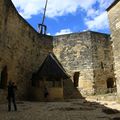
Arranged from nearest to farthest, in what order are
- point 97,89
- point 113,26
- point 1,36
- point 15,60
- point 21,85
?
point 1,36 < point 113,26 < point 15,60 < point 21,85 < point 97,89

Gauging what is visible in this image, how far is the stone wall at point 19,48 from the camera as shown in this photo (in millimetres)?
13766

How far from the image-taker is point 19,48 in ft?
54.6

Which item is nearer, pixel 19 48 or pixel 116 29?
pixel 116 29

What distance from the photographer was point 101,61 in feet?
70.5

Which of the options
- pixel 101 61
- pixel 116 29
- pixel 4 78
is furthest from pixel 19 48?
pixel 101 61

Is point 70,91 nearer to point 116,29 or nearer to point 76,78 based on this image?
point 76,78

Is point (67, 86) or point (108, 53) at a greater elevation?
point (108, 53)

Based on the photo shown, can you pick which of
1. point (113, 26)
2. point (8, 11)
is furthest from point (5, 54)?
point (113, 26)

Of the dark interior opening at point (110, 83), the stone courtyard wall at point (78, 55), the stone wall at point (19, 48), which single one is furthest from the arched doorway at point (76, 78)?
the stone wall at point (19, 48)

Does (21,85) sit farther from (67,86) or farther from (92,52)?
(92,52)

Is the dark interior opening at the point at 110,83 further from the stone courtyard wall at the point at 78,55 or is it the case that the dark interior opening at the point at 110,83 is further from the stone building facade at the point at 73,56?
the stone courtyard wall at the point at 78,55

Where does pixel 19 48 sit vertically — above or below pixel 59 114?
above

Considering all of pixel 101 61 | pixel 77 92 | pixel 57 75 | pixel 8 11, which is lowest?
pixel 77 92

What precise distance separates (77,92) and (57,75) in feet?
12.7
